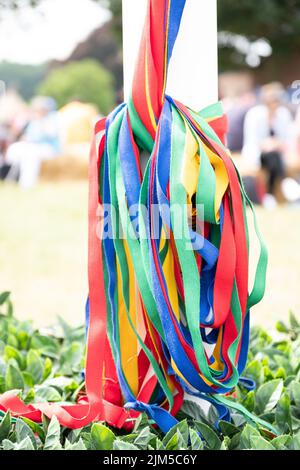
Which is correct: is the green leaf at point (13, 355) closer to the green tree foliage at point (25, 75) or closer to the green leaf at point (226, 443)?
the green leaf at point (226, 443)

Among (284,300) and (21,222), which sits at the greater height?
(21,222)

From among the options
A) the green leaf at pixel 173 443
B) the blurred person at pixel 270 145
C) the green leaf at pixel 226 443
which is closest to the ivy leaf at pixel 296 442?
the green leaf at pixel 226 443

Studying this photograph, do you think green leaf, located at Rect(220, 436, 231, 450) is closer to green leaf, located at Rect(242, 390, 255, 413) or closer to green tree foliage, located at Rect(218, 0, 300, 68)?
green leaf, located at Rect(242, 390, 255, 413)

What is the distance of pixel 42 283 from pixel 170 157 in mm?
3718

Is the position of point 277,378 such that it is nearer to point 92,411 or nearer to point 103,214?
point 92,411

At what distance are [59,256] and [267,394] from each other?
4.33 m

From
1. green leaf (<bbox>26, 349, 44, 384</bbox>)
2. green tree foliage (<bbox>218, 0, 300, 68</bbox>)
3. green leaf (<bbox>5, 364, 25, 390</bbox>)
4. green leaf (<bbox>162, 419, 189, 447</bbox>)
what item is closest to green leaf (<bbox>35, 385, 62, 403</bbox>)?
green leaf (<bbox>5, 364, 25, 390</bbox>)

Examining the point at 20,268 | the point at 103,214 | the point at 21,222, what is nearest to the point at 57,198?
the point at 21,222

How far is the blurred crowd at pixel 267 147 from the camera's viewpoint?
28.9 ft

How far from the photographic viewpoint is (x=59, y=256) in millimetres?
6070

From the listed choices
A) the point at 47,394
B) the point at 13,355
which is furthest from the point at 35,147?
the point at 47,394

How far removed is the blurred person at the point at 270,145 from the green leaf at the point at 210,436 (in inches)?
283

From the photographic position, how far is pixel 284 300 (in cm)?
456
